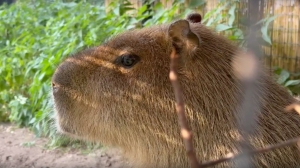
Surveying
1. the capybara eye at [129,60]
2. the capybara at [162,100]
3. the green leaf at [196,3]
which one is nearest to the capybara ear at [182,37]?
the capybara at [162,100]

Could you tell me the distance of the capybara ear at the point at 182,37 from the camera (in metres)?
1.78

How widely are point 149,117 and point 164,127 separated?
0.07m

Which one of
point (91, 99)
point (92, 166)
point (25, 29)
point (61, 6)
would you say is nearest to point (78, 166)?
point (92, 166)

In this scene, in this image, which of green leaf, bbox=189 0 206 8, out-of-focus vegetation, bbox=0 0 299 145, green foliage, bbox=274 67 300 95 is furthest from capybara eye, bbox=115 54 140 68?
green leaf, bbox=189 0 206 8

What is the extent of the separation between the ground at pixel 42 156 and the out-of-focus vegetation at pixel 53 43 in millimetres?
101

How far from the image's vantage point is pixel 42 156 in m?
3.24

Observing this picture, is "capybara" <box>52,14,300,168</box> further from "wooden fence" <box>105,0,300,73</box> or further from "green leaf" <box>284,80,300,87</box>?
"wooden fence" <box>105,0,300,73</box>

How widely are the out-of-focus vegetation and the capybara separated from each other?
1.21 metres

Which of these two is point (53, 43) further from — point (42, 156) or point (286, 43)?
point (286, 43)

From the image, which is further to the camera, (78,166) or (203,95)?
(78,166)

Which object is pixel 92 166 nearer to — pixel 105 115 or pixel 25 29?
pixel 105 115

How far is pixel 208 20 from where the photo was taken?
3.56m

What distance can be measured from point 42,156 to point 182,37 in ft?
5.73

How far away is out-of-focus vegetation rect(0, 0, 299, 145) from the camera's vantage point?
3.44 meters
